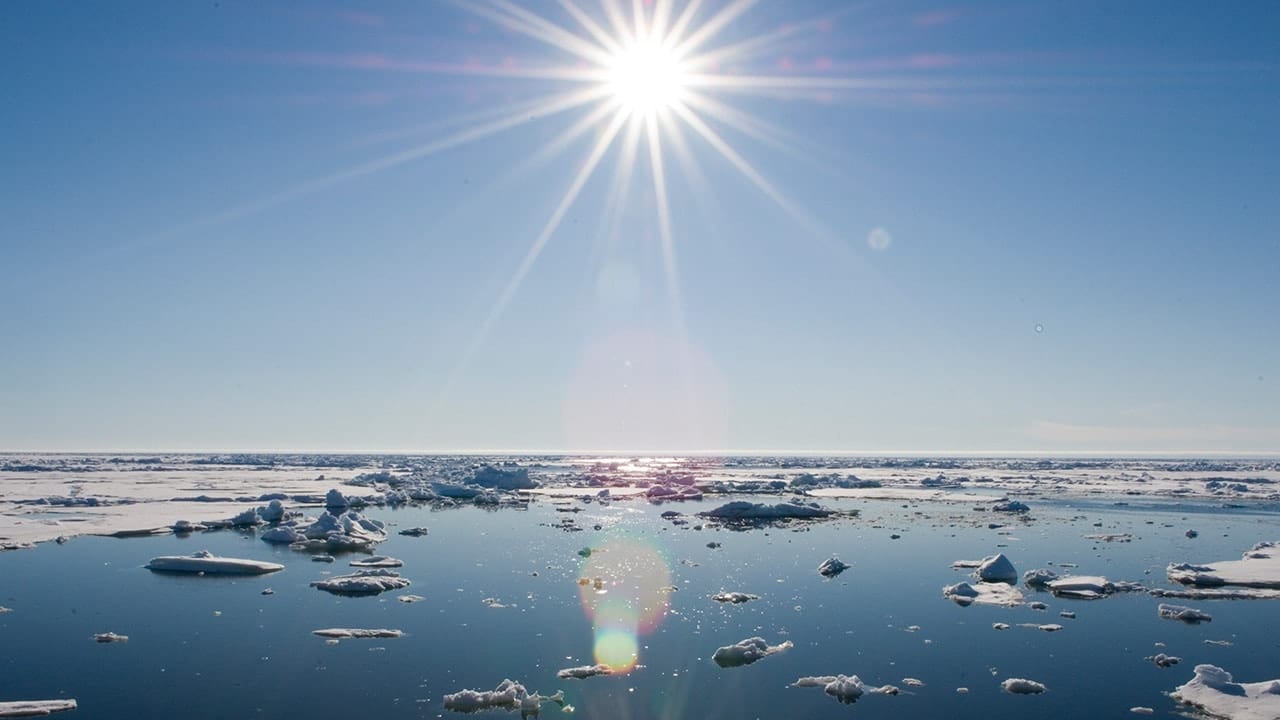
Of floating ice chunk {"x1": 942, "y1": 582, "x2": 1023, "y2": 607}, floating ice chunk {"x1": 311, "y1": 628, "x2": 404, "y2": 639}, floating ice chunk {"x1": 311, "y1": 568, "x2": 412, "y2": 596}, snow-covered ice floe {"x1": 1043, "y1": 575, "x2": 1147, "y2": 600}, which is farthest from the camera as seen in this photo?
floating ice chunk {"x1": 311, "y1": 568, "x2": 412, "y2": 596}

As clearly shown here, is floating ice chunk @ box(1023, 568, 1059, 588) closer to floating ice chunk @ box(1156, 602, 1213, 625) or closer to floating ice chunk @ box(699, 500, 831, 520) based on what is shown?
floating ice chunk @ box(1156, 602, 1213, 625)

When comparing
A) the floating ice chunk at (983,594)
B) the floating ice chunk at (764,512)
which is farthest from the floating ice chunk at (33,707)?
the floating ice chunk at (764,512)

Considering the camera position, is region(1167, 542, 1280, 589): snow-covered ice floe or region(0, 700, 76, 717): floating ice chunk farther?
region(1167, 542, 1280, 589): snow-covered ice floe

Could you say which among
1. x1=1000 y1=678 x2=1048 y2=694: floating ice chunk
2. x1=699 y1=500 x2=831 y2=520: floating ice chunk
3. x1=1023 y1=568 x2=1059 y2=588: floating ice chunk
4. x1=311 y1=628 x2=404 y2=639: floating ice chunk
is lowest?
x1=1000 y1=678 x2=1048 y2=694: floating ice chunk

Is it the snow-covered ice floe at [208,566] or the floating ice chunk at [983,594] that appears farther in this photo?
the snow-covered ice floe at [208,566]

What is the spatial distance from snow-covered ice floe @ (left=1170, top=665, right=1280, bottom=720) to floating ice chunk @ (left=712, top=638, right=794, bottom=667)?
731cm

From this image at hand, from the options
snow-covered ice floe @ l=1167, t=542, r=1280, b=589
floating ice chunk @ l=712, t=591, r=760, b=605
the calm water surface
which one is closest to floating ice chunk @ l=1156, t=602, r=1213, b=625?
the calm water surface

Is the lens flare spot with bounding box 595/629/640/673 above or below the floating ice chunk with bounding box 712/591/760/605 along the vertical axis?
below

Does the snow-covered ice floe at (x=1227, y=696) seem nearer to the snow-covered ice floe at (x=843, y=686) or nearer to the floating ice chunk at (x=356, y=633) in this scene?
the snow-covered ice floe at (x=843, y=686)

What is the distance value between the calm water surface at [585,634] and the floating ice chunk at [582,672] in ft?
1.20

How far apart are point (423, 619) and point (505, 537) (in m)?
14.8

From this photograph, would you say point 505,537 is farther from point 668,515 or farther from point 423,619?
point 423,619

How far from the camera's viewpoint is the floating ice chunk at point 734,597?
21016 mm

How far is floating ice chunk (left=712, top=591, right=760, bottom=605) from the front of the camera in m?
21.0
